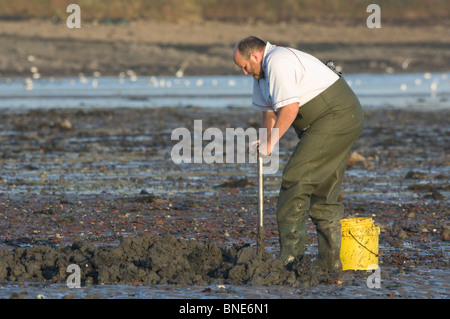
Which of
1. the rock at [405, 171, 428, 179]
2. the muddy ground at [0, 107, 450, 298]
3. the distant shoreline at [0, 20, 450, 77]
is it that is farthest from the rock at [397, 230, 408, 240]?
the distant shoreline at [0, 20, 450, 77]

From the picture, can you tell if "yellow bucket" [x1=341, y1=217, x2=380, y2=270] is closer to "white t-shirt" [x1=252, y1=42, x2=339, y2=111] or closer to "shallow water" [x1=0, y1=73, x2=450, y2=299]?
"shallow water" [x1=0, y1=73, x2=450, y2=299]

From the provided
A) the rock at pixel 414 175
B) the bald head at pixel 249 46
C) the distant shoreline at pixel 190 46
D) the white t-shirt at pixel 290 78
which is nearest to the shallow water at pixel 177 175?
the rock at pixel 414 175

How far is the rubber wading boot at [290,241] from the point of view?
24.2ft

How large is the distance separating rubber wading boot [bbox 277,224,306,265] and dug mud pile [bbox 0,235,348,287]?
0.36 ft

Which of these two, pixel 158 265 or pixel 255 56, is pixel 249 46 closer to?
pixel 255 56

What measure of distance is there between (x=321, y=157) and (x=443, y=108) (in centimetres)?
2060

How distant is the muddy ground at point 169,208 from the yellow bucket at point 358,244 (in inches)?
7.3

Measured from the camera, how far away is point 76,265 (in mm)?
7355

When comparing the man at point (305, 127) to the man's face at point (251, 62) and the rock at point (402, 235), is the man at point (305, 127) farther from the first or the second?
the rock at point (402, 235)

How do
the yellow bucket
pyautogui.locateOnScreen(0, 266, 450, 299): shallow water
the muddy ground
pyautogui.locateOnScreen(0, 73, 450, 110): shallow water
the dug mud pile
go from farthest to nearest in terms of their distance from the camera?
1. pyautogui.locateOnScreen(0, 73, 450, 110): shallow water
2. the yellow bucket
3. the muddy ground
4. the dug mud pile
5. pyautogui.locateOnScreen(0, 266, 450, 299): shallow water

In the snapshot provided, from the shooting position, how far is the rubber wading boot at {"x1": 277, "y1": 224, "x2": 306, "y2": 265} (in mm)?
7375

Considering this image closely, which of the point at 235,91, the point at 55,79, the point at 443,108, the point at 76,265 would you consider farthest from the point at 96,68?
the point at 76,265

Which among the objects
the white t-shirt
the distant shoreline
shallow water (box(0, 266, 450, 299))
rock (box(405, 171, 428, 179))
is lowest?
shallow water (box(0, 266, 450, 299))
